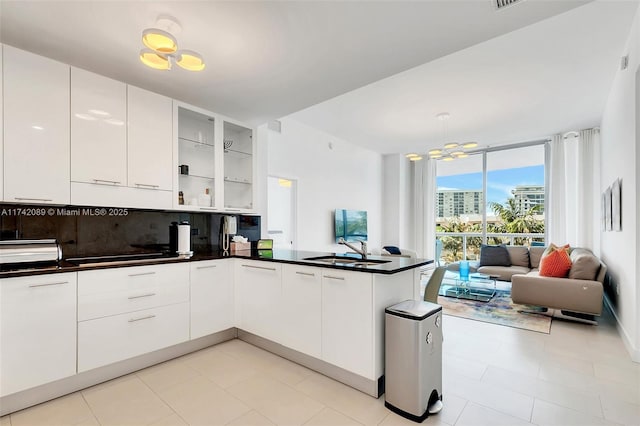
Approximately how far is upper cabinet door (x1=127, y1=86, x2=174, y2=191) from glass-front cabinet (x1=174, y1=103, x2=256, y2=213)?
0.32 ft

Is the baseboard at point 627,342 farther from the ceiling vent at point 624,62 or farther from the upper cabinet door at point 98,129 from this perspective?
the upper cabinet door at point 98,129

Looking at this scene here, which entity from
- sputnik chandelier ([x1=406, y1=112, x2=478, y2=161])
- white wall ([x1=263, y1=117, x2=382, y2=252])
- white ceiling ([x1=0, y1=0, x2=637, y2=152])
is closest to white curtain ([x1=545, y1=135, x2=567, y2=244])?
white ceiling ([x1=0, y1=0, x2=637, y2=152])

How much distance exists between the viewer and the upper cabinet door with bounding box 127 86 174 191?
2.67 meters

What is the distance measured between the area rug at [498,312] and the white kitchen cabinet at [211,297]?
9.41 feet

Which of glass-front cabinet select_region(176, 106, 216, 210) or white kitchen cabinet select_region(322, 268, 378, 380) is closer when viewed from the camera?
white kitchen cabinet select_region(322, 268, 378, 380)

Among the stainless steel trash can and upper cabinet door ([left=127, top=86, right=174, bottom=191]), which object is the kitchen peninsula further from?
upper cabinet door ([left=127, top=86, right=174, bottom=191])

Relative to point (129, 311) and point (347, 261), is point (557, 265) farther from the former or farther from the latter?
point (129, 311)

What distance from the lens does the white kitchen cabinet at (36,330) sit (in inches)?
73.9

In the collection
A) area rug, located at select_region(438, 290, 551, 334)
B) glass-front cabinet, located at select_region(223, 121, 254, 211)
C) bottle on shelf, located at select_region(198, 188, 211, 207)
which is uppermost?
glass-front cabinet, located at select_region(223, 121, 254, 211)

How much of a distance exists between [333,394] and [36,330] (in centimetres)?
204

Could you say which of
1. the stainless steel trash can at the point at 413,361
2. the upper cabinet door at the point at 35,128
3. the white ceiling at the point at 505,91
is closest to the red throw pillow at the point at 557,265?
the white ceiling at the point at 505,91

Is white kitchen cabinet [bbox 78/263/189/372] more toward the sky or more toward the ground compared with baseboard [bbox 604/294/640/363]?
more toward the sky

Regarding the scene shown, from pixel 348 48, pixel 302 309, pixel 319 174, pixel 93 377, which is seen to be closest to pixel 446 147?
pixel 319 174

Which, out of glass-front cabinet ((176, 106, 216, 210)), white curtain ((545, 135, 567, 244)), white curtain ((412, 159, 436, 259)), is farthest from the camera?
white curtain ((412, 159, 436, 259))
